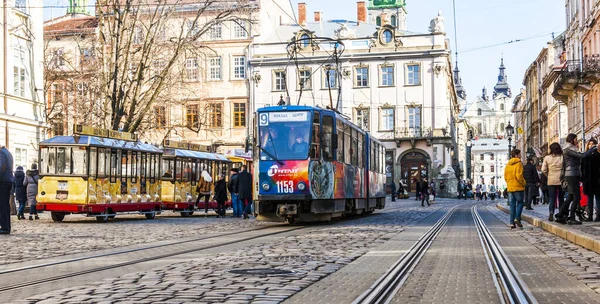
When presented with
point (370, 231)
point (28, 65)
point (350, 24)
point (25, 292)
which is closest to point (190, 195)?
point (28, 65)

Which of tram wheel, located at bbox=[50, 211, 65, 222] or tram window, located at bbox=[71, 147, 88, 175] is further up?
tram window, located at bbox=[71, 147, 88, 175]

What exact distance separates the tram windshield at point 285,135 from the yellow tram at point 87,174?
643 cm

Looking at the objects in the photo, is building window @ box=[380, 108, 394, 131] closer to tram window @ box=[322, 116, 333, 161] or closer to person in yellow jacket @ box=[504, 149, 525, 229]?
tram window @ box=[322, 116, 333, 161]

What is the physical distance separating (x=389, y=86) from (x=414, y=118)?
3.17 m

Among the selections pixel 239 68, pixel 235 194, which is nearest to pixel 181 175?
pixel 235 194

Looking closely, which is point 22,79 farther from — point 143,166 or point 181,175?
point 143,166

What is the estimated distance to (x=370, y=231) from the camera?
61.5 ft

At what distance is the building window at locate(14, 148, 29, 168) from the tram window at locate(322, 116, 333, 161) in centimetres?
1710

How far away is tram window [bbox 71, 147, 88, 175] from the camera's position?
83.4 feet

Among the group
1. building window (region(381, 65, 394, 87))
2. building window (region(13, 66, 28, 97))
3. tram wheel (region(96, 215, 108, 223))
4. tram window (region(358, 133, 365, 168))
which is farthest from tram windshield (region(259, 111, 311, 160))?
building window (region(381, 65, 394, 87))

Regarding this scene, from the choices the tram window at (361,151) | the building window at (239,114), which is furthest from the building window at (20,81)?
the building window at (239,114)

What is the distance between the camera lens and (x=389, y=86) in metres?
69.2

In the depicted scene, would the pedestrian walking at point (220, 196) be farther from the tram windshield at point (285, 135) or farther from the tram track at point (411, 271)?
the tram track at point (411, 271)

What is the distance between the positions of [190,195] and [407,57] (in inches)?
1489
